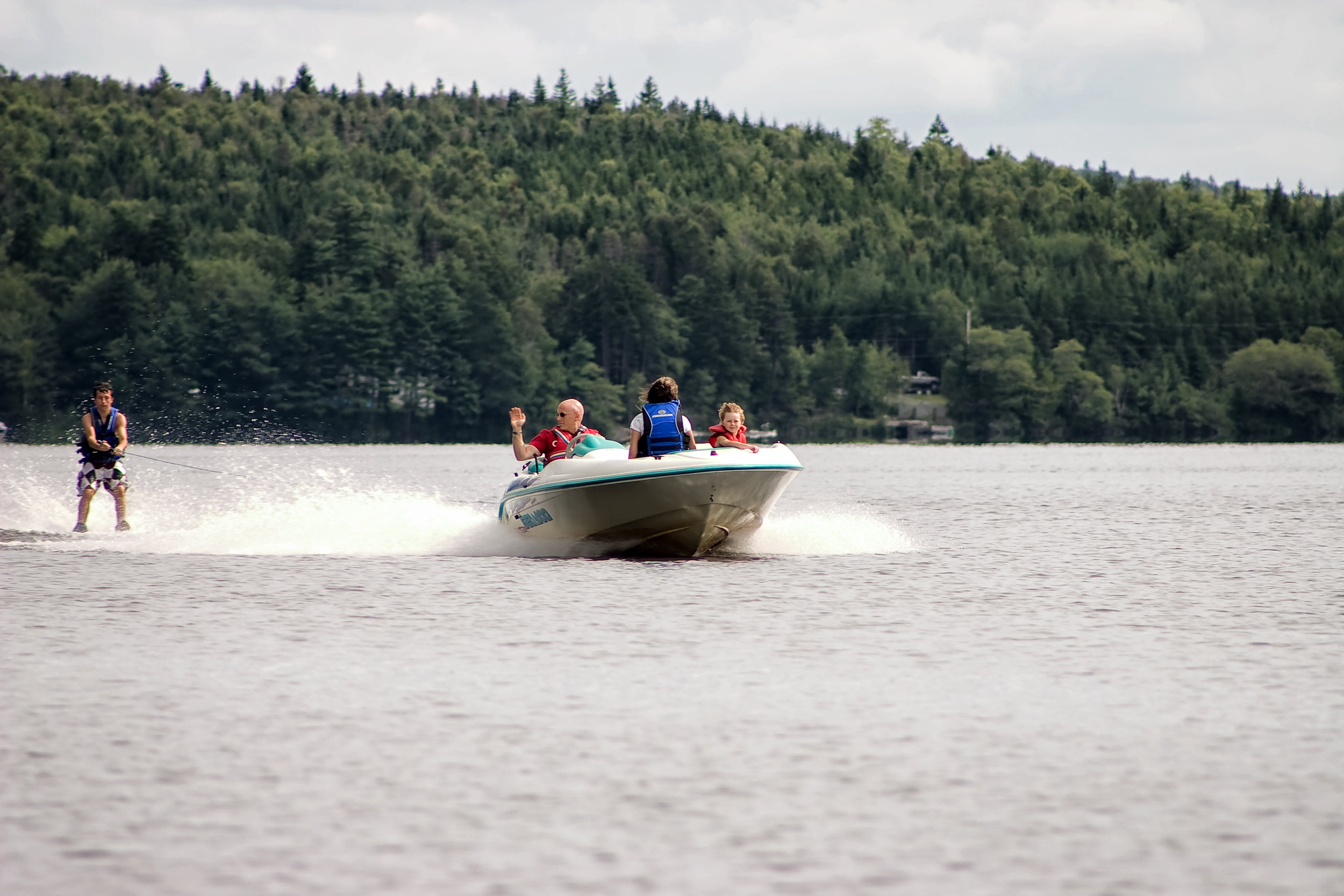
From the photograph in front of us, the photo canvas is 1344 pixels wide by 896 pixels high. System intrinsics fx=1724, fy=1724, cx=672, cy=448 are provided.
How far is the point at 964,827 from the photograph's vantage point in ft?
21.4

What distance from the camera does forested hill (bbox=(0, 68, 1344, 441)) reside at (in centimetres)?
10475

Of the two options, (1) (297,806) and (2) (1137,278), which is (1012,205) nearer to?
(2) (1137,278)

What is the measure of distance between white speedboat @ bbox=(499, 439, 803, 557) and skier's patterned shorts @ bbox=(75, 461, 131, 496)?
526 centimetres

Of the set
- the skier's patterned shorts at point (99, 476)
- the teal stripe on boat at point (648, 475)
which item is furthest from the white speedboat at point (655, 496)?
the skier's patterned shorts at point (99, 476)

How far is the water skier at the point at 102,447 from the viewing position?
64.1 feet

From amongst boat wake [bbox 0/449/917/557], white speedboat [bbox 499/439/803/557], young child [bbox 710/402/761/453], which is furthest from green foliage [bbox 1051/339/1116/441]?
white speedboat [bbox 499/439/803/557]

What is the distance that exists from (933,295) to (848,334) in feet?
28.8

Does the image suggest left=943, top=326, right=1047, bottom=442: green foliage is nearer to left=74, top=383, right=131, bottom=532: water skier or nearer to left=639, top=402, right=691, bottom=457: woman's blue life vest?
left=74, top=383, right=131, bottom=532: water skier

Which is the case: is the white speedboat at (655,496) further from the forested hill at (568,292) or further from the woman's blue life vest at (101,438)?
the forested hill at (568,292)

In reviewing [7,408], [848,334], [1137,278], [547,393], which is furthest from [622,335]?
[1137,278]

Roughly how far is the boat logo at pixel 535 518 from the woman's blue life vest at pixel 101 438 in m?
4.98

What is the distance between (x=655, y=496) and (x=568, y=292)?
110m

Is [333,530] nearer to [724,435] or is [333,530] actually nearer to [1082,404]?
[724,435]

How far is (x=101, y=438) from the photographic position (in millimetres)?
19578
